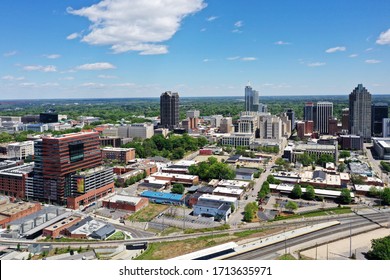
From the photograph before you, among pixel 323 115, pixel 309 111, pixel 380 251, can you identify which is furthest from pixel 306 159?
pixel 309 111

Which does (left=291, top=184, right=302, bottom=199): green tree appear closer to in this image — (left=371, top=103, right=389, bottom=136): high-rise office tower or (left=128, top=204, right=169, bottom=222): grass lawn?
(left=128, top=204, right=169, bottom=222): grass lawn

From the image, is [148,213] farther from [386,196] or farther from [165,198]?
[386,196]

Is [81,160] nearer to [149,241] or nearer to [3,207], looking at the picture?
[3,207]

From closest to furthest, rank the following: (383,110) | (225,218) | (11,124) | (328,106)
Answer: (225,218), (383,110), (328,106), (11,124)

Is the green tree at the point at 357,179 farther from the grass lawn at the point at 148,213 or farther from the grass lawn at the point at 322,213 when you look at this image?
the grass lawn at the point at 148,213

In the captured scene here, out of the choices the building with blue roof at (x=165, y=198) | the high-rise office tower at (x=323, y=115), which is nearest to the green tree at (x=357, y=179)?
the building with blue roof at (x=165, y=198)

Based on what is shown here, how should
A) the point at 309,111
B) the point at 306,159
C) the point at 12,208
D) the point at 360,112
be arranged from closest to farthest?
the point at 12,208
the point at 306,159
the point at 360,112
the point at 309,111

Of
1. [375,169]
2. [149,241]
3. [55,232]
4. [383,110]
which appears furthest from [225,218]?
[383,110]
